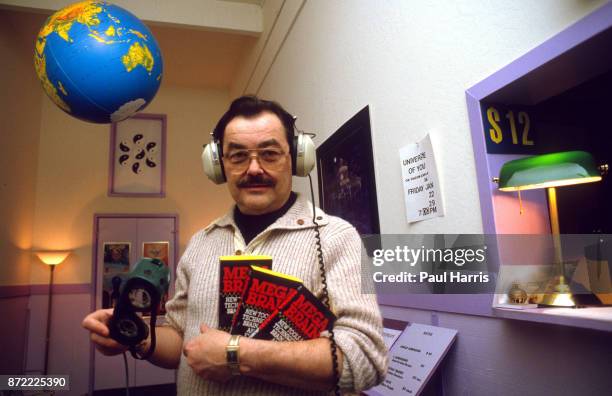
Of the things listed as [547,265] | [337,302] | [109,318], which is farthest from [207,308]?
[547,265]

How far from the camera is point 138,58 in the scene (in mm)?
1729

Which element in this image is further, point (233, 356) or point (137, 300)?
point (137, 300)

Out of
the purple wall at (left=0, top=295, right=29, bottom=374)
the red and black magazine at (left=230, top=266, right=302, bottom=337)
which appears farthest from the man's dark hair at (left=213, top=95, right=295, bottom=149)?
the purple wall at (left=0, top=295, right=29, bottom=374)

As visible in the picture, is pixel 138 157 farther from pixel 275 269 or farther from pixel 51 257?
pixel 275 269

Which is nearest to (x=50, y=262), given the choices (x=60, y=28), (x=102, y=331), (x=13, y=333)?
(x=13, y=333)

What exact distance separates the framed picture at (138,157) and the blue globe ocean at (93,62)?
2.83 metres

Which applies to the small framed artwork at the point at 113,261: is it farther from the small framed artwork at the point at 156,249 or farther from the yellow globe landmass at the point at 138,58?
the yellow globe landmass at the point at 138,58

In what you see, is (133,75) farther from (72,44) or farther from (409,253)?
(409,253)

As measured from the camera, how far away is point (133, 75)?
1.70m

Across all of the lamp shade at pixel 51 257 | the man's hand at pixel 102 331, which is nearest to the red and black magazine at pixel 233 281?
the man's hand at pixel 102 331

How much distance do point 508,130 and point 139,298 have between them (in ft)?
3.27

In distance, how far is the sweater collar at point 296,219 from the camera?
941 mm

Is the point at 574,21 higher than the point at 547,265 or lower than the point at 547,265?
higher

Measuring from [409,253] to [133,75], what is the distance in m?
1.35
